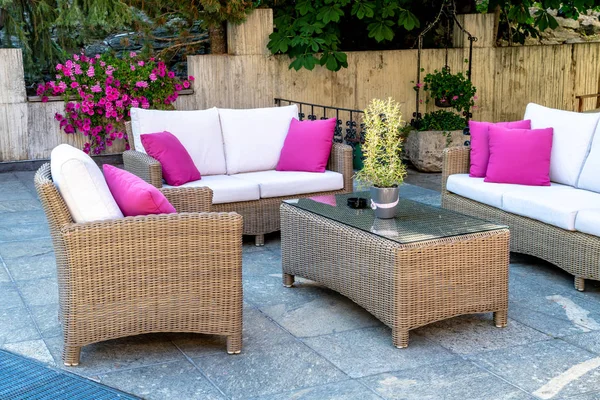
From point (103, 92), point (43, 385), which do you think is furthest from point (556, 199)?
point (103, 92)

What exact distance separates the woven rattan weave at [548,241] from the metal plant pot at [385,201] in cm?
112

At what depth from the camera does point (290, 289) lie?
491 cm

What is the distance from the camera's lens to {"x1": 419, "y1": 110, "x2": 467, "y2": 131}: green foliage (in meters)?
8.91

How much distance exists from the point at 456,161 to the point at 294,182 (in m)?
1.16

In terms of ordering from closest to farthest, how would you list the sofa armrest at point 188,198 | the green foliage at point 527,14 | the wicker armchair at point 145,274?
the wicker armchair at point 145,274 → the sofa armrest at point 188,198 → the green foliage at point 527,14

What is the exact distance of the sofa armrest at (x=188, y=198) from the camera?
4.60 metres

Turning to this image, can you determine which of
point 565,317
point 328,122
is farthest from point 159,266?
point 328,122

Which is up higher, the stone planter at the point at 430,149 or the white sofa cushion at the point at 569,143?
the white sofa cushion at the point at 569,143

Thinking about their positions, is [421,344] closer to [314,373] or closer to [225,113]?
[314,373]

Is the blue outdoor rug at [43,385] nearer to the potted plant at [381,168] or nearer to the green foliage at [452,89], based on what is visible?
the potted plant at [381,168]

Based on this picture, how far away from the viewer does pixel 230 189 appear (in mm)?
5812

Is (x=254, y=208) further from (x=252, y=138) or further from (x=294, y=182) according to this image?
(x=252, y=138)

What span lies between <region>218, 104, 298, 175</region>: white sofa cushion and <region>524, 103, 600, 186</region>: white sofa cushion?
1991mm

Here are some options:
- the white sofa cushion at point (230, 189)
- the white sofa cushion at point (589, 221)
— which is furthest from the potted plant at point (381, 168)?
the white sofa cushion at point (230, 189)
